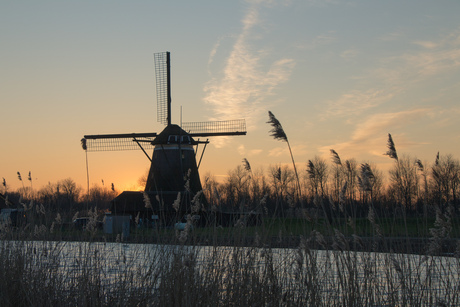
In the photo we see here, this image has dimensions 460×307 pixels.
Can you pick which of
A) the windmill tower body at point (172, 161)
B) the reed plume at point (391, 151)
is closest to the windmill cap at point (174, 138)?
the windmill tower body at point (172, 161)

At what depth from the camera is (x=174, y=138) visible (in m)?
33.0

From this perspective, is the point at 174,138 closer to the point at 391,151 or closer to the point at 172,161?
the point at 172,161

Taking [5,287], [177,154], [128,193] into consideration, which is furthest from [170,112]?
[5,287]

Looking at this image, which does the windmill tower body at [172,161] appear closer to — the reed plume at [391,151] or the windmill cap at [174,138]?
the windmill cap at [174,138]

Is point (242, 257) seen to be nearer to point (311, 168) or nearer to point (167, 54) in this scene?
point (311, 168)

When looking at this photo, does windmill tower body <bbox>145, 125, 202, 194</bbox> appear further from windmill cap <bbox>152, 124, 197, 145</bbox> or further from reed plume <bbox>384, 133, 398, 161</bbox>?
reed plume <bbox>384, 133, 398, 161</bbox>

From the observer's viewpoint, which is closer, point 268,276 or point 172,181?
point 268,276

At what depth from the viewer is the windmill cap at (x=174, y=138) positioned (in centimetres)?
3291

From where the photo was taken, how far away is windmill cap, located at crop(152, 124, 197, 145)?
3291cm

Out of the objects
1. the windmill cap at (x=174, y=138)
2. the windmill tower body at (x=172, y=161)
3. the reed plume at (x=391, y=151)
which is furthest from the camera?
the windmill cap at (x=174, y=138)

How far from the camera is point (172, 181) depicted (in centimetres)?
3294

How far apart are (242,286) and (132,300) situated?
47.8 inches

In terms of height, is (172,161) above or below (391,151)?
above

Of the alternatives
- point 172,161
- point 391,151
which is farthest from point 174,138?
point 391,151
